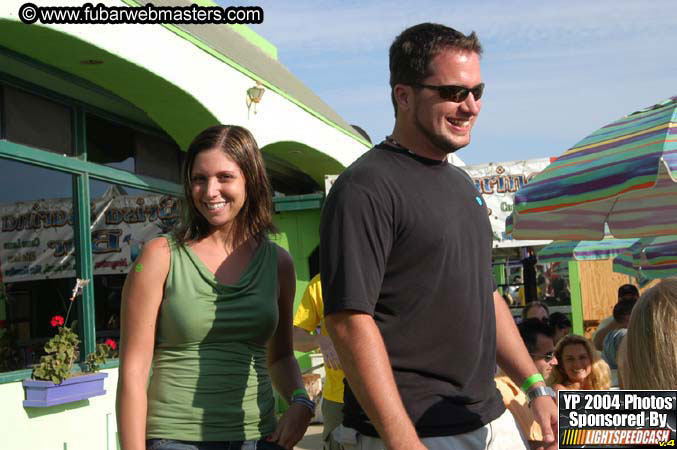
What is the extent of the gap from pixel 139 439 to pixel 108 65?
477 cm

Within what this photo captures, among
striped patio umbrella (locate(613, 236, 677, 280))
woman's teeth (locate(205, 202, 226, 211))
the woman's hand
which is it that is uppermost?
woman's teeth (locate(205, 202, 226, 211))

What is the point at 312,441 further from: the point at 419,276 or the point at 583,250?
the point at 419,276

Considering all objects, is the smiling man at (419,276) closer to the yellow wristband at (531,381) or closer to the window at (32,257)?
the yellow wristband at (531,381)

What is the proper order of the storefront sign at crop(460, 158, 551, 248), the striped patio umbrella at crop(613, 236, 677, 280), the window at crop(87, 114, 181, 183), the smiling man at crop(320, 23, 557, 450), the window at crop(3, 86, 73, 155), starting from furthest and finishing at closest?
1. the storefront sign at crop(460, 158, 551, 248)
2. the striped patio umbrella at crop(613, 236, 677, 280)
3. the window at crop(87, 114, 181, 183)
4. the window at crop(3, 86, 73, 155)
5. the smiling man at crop(320, 23, 557, 450)

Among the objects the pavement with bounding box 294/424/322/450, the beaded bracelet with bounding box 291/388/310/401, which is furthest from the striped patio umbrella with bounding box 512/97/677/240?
the pavement with bounding box 294/424/322/450

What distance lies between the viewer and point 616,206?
554cm

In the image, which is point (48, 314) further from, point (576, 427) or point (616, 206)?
point (576, 427)

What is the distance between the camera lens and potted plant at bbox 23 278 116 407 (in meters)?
5.95

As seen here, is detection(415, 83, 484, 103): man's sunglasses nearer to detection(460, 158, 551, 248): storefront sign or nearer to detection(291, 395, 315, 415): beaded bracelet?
detection(291, 395, 315, 415): beaded bracelet

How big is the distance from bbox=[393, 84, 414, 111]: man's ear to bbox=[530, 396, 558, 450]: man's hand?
3.25 feet

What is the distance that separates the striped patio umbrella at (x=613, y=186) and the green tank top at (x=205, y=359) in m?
2.47

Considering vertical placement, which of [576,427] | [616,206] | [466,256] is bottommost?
[576,427]

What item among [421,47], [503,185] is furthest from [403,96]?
[503,185]

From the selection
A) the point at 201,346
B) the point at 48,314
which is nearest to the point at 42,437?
the point at 48,314
